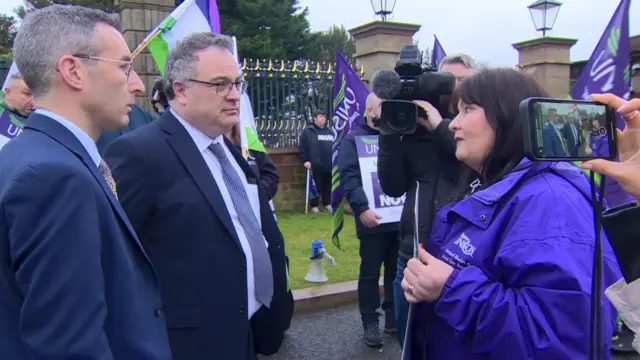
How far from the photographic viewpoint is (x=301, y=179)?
10.6 meters

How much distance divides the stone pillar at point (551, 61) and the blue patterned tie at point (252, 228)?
9.30m

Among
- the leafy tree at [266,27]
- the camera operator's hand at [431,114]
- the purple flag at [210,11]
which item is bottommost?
the camera operator's hand at [431,114]

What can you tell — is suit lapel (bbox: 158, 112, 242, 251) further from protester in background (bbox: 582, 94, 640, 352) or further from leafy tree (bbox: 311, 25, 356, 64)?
leafy tree (bbox: 311, 25, 356, 64)

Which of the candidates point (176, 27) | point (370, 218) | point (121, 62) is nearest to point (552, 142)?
point (121, 62)

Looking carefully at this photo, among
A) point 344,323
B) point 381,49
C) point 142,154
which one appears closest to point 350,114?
point 344,323

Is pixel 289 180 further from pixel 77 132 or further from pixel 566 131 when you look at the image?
pixel 566 131

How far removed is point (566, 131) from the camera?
3.97 ft

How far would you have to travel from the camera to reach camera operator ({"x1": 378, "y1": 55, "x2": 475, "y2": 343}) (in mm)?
2811

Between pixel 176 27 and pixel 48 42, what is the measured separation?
113 inches

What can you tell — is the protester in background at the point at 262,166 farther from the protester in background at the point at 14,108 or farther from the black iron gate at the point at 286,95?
the black iron gate at the point at 286,95

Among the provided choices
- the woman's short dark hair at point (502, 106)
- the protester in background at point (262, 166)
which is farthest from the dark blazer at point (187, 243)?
the protester in background at point (262, 166)

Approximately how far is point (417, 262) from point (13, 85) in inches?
140

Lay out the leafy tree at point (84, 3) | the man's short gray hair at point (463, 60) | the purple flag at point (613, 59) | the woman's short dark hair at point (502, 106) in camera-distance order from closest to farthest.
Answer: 1. the woman's short dark hair at point (502, 106)
2. the man's short gray hair at point (463, 60)
3. the purple flag at point (613, 59)
4. the leafy tree at point (84, 3)

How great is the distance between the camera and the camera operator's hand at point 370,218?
13.8 feet
